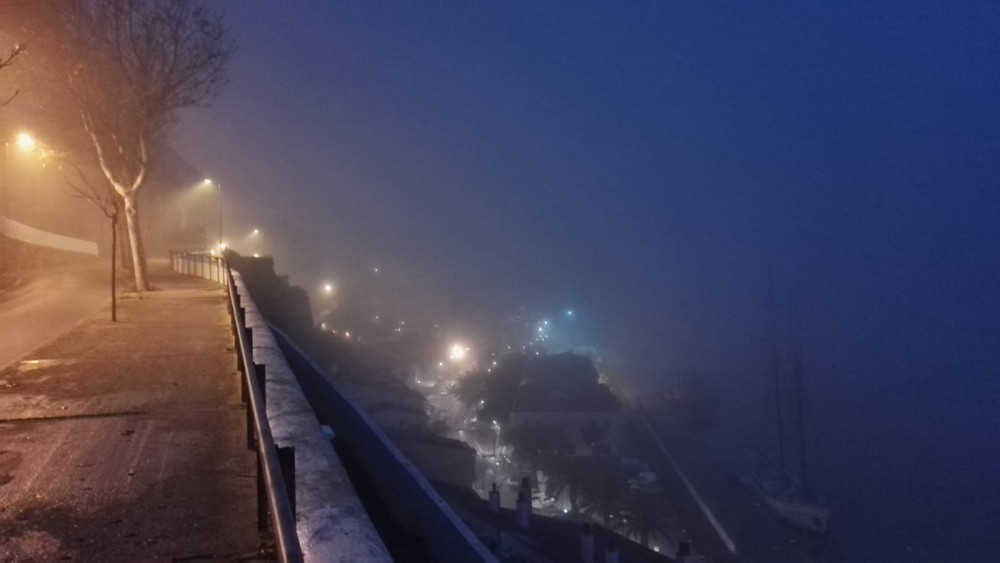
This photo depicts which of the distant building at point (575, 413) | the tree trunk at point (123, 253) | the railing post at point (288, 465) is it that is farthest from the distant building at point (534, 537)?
the distant building at point (575, 413)

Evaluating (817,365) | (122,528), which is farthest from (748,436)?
(122,528)

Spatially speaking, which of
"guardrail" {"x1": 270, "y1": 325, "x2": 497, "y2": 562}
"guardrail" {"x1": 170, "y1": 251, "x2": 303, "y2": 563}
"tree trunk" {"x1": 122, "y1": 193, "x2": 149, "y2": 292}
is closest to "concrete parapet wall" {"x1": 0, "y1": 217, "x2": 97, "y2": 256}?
"tree trunk" {"x1": 122, "y1": 193, "x2": 149, "y2": 292}

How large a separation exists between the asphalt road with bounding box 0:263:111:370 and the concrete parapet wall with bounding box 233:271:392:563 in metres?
5.63

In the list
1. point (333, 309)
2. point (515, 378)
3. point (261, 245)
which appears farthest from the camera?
point (261, 245)

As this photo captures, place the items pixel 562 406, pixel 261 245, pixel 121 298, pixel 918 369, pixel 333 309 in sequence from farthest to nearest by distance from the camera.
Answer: pixel 918 369, pixel 261 245, pixel 333 309, pixel 562 406, pixel 121 298

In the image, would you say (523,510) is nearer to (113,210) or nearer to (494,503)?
(494,503)

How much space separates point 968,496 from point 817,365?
53.9 m

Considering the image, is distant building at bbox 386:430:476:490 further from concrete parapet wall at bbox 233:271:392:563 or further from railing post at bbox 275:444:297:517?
railing post at bbox 275:444:297:517

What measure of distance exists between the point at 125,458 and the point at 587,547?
12929 mm

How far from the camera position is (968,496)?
57.4 metres

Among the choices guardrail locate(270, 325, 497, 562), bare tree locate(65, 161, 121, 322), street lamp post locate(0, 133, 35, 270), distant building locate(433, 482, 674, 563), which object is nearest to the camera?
guardrail locate(270, 325, 497, 562)

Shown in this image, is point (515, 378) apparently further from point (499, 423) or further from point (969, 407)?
point (969, 407)

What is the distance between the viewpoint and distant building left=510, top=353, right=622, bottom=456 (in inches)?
1561

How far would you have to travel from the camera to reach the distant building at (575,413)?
39.7 metres
